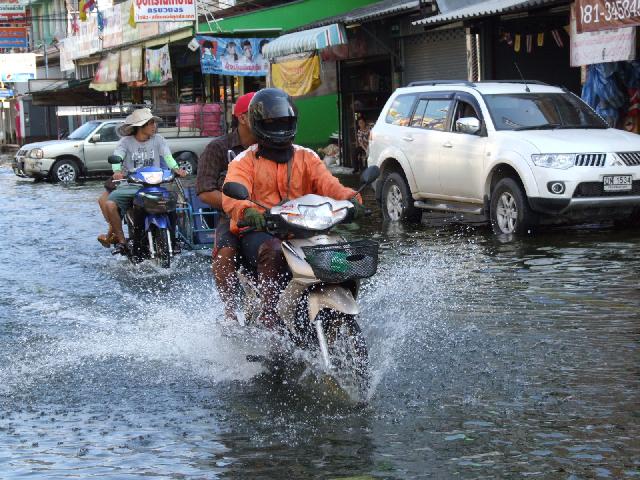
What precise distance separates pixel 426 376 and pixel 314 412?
93 cm

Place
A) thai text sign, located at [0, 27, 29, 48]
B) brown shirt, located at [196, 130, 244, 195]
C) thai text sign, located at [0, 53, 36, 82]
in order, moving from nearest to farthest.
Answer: brown shirt, located at [196, 130, 244, 195] → thai text sign, located at [0, 27, 29, 48] → thai text sign, located at [0, 53, 36, 82]

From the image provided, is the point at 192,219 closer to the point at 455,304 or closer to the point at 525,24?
the point at 455,304

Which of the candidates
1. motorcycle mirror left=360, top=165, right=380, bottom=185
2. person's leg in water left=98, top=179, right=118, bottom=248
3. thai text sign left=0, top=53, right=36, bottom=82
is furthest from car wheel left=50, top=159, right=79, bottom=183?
thai text sign left=0, top=53, right=36, bottom=82

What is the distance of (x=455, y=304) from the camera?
8969 millimetres

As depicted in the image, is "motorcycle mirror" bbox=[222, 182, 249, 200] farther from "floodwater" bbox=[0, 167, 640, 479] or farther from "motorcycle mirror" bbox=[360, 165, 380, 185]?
"floodwater" bbox=[0, 167, 640, 479]

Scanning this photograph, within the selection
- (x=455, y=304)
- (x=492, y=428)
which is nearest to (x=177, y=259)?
(x=455, y=304)

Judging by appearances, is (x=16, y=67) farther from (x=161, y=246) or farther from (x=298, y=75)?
(x=161, y=246)

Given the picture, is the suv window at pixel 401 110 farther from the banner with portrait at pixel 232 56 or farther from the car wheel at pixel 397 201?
the banner with portrait at pixel 232 56

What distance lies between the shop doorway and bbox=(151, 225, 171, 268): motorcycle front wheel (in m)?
15.4

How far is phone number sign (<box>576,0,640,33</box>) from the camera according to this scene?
1512 cm

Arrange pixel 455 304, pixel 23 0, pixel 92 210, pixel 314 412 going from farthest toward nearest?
1. pixel 23 0
2. pixel 92 210
3. pixel 455 304
4. pixel 314 412

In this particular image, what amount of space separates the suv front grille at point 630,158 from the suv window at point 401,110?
11.1 feet

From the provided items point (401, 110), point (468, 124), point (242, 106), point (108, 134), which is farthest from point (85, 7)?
point (242, 106)

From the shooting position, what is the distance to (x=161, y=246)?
12031 millimetres
